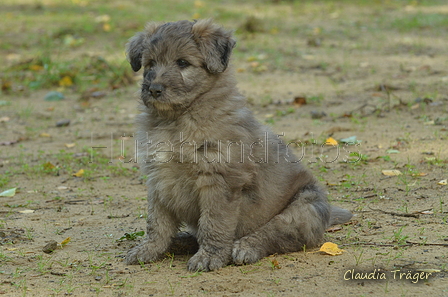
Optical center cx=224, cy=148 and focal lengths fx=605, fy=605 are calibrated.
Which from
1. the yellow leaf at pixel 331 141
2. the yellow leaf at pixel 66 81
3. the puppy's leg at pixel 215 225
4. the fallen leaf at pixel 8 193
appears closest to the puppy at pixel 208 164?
the puppy's leg at pixel 215 225

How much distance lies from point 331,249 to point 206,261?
2.99 ft

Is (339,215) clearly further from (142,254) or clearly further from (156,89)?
(156,89)

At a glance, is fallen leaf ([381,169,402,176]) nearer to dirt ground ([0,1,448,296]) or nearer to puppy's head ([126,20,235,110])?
dirt ground ([0,1,448,296])

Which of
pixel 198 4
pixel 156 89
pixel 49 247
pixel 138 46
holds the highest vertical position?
pixel 198 4

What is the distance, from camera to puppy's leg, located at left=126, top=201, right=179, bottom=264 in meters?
4.44

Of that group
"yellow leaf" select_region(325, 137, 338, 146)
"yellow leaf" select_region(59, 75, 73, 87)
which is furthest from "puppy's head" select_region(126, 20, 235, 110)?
"yellow leaf" select_region(59, 75, 73, 87)

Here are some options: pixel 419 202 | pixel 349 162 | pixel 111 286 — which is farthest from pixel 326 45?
pixel 111 286

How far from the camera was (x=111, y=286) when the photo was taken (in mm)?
3881

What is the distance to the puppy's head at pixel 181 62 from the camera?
13.9 feet

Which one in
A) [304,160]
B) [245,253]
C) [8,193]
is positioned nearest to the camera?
[245,253]

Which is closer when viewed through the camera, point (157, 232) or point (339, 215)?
point (157, 232)

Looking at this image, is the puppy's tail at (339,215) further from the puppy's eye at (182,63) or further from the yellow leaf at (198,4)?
the yellow leaf at (198,4)

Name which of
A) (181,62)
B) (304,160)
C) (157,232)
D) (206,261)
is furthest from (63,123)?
(206,261)

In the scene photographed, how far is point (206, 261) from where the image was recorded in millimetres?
4191
